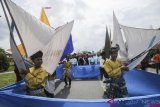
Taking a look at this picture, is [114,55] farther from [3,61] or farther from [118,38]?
[3,61]

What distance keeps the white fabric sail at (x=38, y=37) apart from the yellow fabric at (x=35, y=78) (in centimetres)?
62

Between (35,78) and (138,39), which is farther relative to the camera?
(138,39)

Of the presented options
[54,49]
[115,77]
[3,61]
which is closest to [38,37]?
[54,49]

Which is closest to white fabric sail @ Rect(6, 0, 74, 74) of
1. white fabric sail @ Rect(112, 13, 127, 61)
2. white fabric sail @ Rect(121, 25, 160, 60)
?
white fabric sail @ Rect(121, 25, 160, 60)

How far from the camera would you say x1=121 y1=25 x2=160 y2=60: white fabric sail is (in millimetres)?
8625

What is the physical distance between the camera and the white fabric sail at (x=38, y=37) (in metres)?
6.35

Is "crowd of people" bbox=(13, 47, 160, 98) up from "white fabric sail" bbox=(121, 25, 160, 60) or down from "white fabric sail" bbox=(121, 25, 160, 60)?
down

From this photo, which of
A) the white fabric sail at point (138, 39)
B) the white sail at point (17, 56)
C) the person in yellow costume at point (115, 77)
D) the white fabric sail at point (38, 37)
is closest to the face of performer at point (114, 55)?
the person in yellow costume at point (115, 77)

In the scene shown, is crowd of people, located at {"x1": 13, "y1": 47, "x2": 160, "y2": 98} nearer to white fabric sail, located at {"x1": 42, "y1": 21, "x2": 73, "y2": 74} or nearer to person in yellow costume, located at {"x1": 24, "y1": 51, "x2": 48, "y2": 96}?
person in yellow costume, located at {"x1": 24, "y1": 51, "x2": 48, "y2": 96}

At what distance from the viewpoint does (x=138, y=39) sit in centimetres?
940

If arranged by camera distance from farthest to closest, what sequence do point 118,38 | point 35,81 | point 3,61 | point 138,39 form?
point 3,61, point 118,38, point 138,39, point 35,81

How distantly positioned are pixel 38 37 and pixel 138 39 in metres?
3.67

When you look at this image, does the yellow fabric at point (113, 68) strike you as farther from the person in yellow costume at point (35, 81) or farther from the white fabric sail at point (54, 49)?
the person in yellow costume at point (35, 81)

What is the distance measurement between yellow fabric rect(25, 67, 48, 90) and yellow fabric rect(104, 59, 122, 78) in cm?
171
